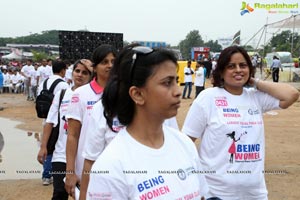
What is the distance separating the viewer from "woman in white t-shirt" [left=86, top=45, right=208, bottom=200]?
63.1 inches

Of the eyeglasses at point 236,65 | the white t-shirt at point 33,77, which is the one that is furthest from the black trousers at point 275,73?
the eyeglasses at point 236,65

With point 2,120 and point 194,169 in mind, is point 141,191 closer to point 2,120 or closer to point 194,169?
point 194,169

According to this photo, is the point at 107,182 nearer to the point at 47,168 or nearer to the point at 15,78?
the point at 47,168

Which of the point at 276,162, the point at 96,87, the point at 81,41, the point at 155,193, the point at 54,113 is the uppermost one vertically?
the point at 81,41

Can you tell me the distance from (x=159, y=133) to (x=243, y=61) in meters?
1.40

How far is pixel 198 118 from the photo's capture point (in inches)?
116

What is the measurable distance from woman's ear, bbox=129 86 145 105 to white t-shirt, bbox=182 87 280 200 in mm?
1202

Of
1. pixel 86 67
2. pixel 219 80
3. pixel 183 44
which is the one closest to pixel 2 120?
pixel 86 67

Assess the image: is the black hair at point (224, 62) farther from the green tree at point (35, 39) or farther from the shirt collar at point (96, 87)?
the green tree at point (35, 39)

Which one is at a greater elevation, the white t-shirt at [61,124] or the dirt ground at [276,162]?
the white t-shirt at [61,124]

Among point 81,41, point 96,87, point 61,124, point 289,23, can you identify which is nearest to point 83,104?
point 96,87

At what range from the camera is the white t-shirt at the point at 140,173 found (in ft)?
5.20

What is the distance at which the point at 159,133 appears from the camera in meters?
1.83

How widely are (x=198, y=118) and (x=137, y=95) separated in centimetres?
125
